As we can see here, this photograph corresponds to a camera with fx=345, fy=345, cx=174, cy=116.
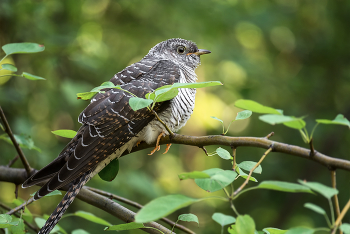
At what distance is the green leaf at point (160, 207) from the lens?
735 millimetres

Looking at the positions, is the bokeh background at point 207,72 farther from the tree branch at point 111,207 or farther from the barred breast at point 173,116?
the tree branch at point 111,207

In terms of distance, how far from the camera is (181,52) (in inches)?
124

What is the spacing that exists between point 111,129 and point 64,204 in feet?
1.64

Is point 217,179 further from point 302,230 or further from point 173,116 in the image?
point 173,116

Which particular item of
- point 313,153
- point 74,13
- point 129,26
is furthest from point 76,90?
point 313,153

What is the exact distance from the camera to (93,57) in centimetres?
354

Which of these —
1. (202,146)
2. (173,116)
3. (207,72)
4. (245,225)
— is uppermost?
(245,225)

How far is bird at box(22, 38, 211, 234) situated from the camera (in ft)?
6.13

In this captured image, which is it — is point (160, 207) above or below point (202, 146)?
above

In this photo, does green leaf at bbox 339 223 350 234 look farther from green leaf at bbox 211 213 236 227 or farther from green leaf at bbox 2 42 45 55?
green leaf at bbox 2 42 45 55

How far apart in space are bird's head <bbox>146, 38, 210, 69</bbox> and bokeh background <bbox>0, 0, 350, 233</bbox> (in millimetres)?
706

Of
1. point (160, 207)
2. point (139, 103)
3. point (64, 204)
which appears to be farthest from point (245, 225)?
point (64, 204)

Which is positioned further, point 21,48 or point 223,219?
point 21,48

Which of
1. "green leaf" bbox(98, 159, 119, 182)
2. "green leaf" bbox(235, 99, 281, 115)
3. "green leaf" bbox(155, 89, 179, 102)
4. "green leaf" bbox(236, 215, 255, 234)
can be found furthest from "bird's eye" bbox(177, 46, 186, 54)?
"green leaf" bbox(236, 215, 255, 234)
